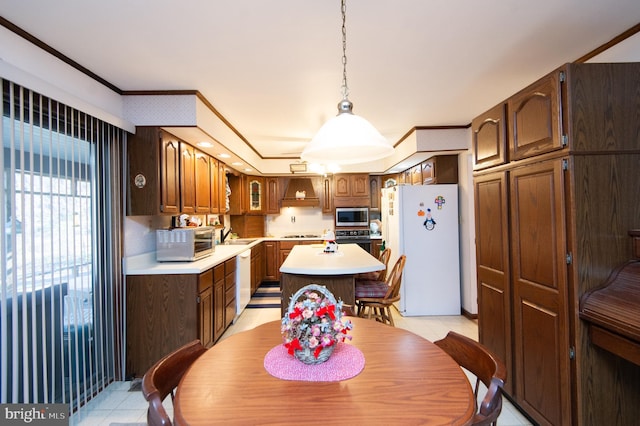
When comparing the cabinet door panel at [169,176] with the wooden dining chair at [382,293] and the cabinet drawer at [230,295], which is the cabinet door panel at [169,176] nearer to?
the cabinet drawer at [230,295]

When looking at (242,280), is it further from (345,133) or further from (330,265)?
(345,133)

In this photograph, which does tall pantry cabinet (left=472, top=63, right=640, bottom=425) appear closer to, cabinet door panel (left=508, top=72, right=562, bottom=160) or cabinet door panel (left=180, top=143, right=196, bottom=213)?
cabinet door panel (left=508, top=72, right=562, bottom=160)

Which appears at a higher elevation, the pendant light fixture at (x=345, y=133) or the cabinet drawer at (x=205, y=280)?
the pendant light fixture at (x=345, y=133)

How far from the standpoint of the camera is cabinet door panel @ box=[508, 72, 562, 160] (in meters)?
1.48

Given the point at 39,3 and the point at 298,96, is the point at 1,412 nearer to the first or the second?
the point at 39,3

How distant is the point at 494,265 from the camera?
203 cm

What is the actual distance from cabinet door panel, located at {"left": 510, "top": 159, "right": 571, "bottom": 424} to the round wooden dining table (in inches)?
33.0

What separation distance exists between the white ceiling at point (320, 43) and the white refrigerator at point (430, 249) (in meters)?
1.37

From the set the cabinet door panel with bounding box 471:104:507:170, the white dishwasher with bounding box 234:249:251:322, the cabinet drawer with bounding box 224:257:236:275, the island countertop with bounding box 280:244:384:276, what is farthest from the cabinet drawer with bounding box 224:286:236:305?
the cabinet door panel with bounding box 471:104:507:170

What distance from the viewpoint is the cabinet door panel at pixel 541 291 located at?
4.87ft

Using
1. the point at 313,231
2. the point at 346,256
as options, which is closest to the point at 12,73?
the point at 346,256

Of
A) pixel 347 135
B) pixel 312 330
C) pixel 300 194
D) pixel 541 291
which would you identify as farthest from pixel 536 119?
pixel 300 194

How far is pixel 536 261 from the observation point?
5.41 feet

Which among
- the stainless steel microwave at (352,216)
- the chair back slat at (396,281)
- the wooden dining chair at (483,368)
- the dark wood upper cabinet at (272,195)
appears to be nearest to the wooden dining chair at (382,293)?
the chair back slat at (396,281)
